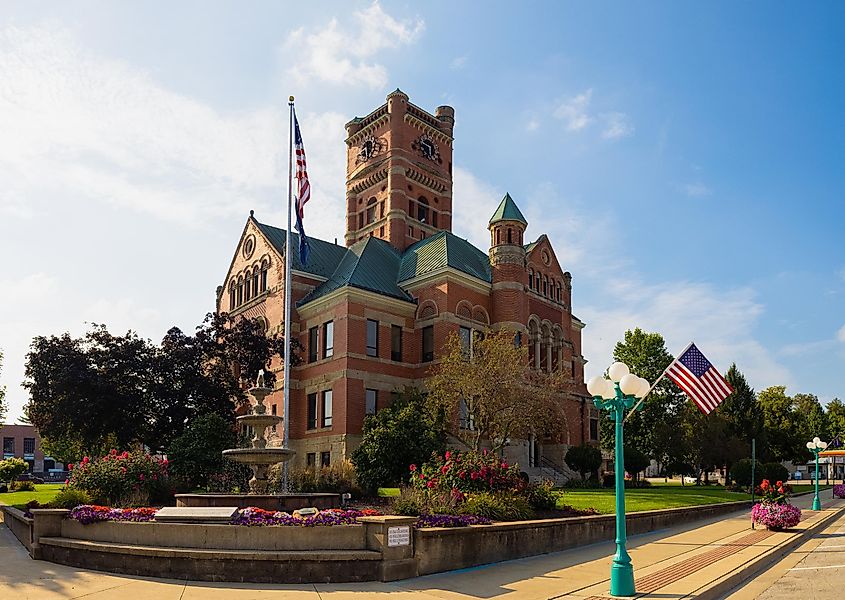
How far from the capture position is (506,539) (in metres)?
15.9

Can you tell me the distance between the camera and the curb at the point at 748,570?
12.7m

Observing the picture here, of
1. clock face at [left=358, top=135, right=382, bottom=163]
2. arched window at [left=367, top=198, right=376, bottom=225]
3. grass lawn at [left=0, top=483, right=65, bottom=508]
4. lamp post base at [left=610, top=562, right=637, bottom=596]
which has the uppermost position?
clock face at [left=358, top=135, right=382, bottom=163]

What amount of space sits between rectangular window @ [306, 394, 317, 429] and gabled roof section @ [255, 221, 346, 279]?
797 centimetres

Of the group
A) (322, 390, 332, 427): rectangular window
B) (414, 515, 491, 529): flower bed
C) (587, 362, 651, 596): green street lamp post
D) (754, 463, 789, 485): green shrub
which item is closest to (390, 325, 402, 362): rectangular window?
(322, 390, 332, 427): rectangular window

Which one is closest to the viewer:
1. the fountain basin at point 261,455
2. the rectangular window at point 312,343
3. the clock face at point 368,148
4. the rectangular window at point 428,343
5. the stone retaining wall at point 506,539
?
the stone retaining wall at point 506,539

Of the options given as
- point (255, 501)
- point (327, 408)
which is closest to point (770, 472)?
point (327, 408)

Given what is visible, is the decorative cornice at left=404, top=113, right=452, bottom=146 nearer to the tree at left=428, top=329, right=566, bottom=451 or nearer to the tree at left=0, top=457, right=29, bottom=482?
the tree at left=428, top=329, right=566, bottom=451

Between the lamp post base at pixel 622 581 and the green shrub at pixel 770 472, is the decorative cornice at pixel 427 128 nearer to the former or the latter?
the green shrub at pixel 770 472

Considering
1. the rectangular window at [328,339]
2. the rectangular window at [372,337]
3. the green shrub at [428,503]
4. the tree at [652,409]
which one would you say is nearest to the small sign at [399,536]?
the green shrub at [428,503]

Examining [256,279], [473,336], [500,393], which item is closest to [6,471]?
[256,279]

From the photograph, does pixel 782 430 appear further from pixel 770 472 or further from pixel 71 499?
pixel 71 499

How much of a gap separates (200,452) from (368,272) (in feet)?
54.4

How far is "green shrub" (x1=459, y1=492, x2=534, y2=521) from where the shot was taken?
57.2 feet

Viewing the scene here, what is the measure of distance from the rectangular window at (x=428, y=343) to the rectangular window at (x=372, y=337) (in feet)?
10.1
